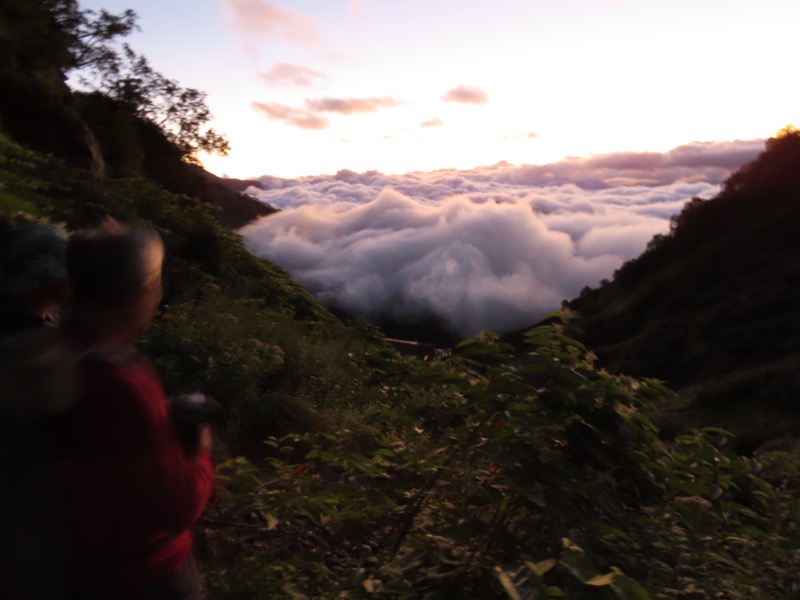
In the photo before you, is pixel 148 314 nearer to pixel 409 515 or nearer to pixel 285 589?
pixel 285 589

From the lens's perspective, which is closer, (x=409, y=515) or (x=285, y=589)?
(x=285, y=589)

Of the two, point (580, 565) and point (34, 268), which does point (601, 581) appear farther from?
point (34, 268)

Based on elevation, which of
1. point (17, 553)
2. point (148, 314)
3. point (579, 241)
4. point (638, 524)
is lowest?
point (579, 241)

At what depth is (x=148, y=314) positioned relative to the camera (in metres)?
1.78

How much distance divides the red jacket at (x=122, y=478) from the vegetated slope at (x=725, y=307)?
14750 mm

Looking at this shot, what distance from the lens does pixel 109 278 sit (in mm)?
1670

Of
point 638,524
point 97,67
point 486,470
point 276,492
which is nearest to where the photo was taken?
point 638,524

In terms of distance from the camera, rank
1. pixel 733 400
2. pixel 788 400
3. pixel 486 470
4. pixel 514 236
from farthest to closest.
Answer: pixel 514 236 → pixel 733 400 → pixel 788 400 → pixel 486 470

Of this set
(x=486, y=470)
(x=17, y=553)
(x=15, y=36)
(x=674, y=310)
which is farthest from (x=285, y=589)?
(x=674, y=310)

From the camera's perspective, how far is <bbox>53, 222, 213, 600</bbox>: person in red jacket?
5.15 feet

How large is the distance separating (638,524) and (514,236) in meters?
113

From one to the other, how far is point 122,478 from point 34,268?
735 mm

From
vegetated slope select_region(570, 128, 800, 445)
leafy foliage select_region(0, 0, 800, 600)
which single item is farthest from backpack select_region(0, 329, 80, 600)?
vegetated slope select_region(570, 128, 800, 445)

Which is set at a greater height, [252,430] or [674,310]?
[252,430]
